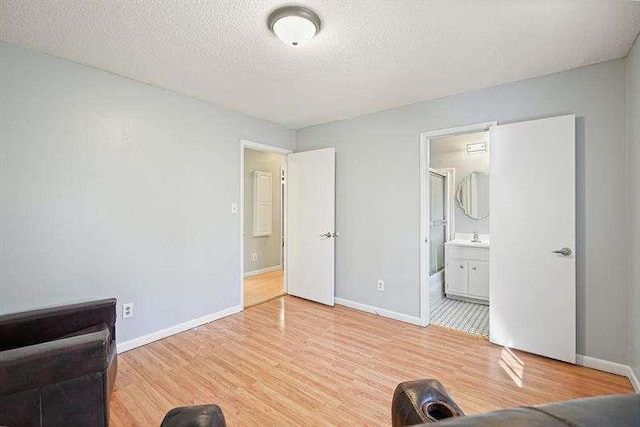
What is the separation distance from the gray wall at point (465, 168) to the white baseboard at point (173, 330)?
3.45 metres

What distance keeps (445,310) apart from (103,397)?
3.41 metres

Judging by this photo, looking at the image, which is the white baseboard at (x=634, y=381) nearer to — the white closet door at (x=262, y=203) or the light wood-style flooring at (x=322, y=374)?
the light wood-style flooring at (x=322, y=374)

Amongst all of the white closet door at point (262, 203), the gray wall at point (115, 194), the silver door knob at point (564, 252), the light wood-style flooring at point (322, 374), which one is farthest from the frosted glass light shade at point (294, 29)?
the white closet door at point (262, 203)

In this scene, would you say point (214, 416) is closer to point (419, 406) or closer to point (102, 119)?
point (419, 406)

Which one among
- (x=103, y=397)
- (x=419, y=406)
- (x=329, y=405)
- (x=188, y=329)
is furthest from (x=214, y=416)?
(x=188, y=329)

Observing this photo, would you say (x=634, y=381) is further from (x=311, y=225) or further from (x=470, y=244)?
(x=311, y=225)

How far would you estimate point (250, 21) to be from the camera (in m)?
1.72

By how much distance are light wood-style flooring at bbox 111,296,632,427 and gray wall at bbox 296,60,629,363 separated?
Result: 47cm

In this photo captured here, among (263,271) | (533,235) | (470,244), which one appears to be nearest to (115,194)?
(263,271)

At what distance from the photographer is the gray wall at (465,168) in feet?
13.7

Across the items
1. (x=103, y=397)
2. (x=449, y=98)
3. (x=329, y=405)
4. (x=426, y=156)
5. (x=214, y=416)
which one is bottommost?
(x=329, y=405)

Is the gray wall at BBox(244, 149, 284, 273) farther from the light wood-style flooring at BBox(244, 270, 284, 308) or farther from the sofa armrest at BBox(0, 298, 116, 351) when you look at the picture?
the sofa armrest at BBox(0, 298, 116, 351)

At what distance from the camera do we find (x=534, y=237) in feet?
7.81

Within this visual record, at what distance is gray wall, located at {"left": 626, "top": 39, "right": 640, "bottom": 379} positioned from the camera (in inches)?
72.9
